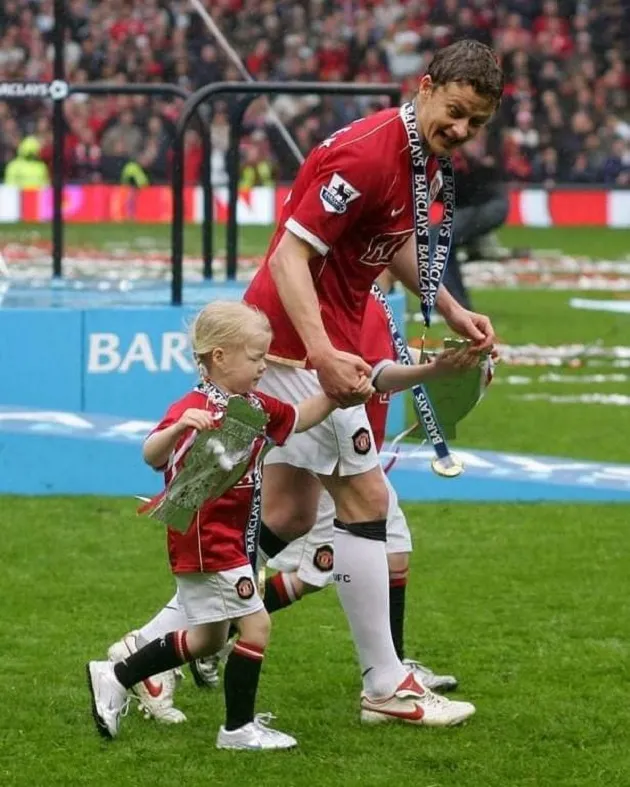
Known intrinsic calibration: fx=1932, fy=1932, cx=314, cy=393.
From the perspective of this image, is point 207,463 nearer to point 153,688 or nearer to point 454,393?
point 153,688

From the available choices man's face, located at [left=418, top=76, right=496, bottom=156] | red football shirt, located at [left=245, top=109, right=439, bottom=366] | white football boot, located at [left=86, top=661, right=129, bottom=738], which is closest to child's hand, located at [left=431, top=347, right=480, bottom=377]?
red football shirt, located at [left=245, top=109, right=439, bottom=366]

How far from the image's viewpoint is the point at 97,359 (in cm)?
1050

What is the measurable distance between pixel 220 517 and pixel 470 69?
1342 millimetres

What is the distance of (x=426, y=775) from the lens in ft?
16.1

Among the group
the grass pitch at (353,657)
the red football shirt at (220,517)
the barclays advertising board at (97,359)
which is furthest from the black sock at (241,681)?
the barclays advertising board at (97,359)

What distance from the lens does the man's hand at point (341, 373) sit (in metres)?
4.99

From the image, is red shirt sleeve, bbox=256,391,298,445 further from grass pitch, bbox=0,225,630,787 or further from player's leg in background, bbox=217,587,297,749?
grass pitch, bbox=0,225,630,787

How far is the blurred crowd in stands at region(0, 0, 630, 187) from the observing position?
954 inches

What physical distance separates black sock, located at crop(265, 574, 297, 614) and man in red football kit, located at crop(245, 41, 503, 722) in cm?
28

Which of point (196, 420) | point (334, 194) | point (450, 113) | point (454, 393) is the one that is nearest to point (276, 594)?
point (454, 393)

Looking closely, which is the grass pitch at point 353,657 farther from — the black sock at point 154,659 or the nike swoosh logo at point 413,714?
the black sock at point 154,659

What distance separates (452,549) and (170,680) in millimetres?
2591

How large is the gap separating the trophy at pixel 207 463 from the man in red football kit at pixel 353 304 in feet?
0.95

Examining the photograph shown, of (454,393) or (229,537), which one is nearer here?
(229,537)
